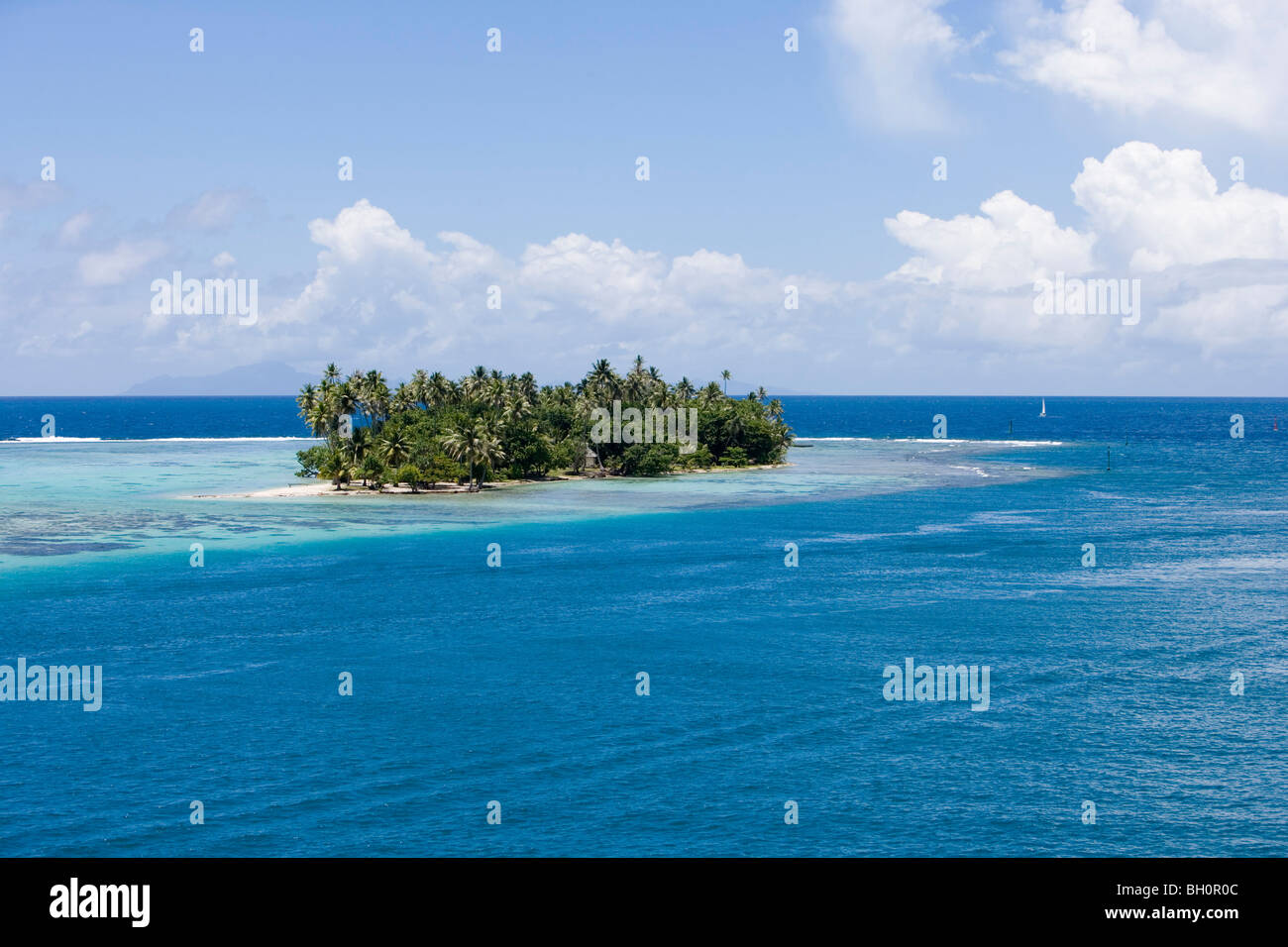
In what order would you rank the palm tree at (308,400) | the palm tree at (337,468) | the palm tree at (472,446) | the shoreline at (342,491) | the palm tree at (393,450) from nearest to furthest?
the shoreline at (342,491) < the palm tree at (393,450) < the palm tree at (472,446) < the palm tree at (337,468) < the palm tree at (308,400)

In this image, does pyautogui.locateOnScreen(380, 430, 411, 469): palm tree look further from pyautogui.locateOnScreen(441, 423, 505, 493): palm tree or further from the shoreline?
pyautogui.locateOnScreen(441, 423, 505, 493): palm tree

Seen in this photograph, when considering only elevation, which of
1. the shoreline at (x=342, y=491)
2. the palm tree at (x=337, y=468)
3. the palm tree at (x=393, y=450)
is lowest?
the shoreline at (x=342, y=491)

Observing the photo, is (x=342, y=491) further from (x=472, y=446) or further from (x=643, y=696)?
(x=643, y=696)

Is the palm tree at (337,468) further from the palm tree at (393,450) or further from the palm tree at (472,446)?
the palm tree at (472,446)

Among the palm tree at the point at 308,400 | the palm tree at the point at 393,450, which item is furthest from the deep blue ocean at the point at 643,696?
the palm tree at the point at 308,400

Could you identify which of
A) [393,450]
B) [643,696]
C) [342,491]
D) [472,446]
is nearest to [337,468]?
[342,491]
